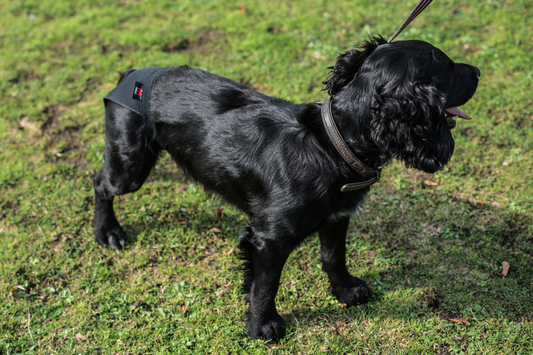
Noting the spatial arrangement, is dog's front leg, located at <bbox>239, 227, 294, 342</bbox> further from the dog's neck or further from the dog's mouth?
the dog's mouth

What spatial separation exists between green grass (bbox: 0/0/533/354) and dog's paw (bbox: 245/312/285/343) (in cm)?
9

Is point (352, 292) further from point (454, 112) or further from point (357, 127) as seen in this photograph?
point (454, 112)

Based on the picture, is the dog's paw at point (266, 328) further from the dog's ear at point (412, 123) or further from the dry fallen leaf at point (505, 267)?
the dry fallen leaf at point (505, 267)

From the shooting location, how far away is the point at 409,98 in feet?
7.90

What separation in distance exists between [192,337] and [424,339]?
1.83 meters

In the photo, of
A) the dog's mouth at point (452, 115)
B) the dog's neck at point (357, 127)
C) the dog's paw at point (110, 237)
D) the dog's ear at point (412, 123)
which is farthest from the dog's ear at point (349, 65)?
the dog's paw at point (110, 237)

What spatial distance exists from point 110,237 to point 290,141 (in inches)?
86.4

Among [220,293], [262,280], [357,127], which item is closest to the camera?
[357,127]

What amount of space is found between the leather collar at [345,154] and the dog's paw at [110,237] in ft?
7.84

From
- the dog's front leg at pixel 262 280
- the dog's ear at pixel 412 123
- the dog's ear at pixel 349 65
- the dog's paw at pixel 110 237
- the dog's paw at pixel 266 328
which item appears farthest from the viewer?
the dog's paw at pixel 110 237

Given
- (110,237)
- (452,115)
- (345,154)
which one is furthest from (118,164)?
(452,115)

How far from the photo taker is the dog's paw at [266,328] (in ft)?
10.7

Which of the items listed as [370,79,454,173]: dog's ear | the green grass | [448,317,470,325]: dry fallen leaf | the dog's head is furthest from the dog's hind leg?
[448,317,470,325]: dry fallen leaf

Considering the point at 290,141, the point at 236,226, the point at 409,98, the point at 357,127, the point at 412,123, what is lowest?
the point at 236,226
